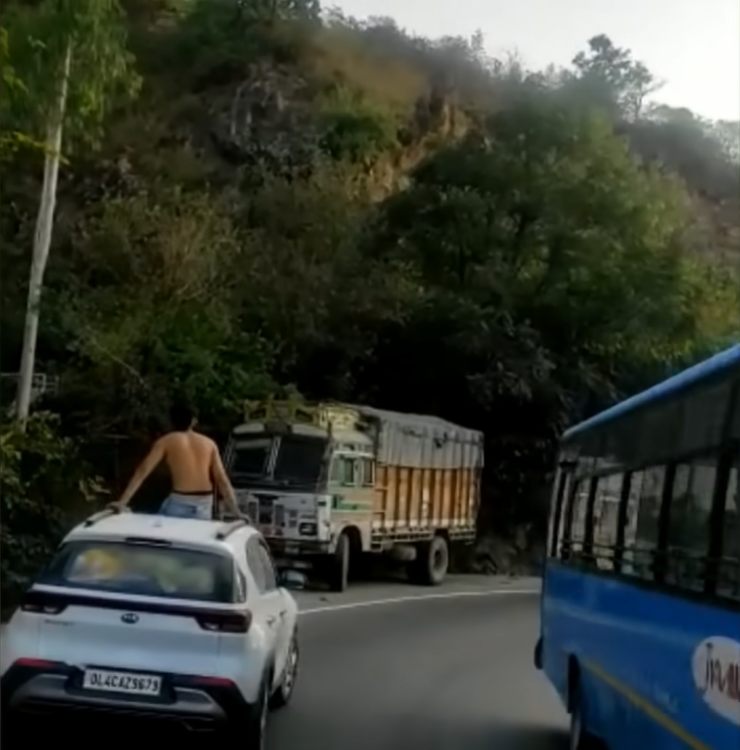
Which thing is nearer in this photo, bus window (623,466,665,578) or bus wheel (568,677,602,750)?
bus window (623,466,665,578)

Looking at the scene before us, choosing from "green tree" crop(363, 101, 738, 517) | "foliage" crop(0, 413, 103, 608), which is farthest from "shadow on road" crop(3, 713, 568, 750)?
"green tree" crop(363, 101, 738, 517)

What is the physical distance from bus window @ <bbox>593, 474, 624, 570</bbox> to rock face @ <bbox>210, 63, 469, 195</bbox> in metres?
33.9

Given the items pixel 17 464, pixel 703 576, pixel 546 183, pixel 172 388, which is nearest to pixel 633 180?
pixel 546 183

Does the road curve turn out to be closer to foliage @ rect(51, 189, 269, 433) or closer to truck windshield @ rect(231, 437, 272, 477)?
truck windshield @ rect(231, 437, 272, 477)

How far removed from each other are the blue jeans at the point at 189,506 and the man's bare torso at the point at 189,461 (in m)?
0.04

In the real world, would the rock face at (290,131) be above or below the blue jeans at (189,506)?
above

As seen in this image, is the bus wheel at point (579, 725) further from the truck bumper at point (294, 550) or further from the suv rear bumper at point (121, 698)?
the truck bumper at point (294, 550)

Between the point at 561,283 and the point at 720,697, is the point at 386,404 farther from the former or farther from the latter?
the point at 720,697

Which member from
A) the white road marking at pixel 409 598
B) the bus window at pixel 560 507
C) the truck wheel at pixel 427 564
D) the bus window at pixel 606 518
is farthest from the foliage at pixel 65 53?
the bus window at pixel 606 518

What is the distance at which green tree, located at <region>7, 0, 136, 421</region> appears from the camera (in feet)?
78.0

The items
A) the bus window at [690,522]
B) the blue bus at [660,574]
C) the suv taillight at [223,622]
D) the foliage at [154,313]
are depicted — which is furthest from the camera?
the foliage at [154,313]

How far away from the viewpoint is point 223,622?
974 cm

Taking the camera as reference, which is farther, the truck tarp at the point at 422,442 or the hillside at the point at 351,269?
the hillside at the point at 351,269

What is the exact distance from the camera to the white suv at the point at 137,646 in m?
9.63
